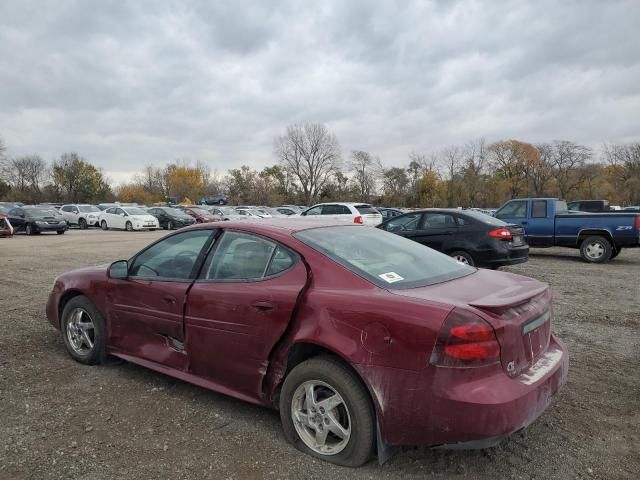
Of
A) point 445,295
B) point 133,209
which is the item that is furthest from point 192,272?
point 133,209

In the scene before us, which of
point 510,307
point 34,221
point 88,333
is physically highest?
point 510,307

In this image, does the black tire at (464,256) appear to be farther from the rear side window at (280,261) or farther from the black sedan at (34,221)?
the black sedan at (34,221)

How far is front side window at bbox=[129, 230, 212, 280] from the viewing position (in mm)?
3854

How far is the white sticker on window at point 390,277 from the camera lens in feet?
9.98

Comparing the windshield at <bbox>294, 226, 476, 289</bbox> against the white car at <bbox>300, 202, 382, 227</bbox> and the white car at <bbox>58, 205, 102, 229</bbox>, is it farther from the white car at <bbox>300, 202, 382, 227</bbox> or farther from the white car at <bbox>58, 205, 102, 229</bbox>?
the white car at <bbox>58, 205, 102, 229</bbox>

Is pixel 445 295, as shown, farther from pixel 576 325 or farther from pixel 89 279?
pixel 576 325

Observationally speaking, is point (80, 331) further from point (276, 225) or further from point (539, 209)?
point (539, 209)

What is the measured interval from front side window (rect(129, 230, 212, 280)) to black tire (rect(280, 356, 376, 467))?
1.31m

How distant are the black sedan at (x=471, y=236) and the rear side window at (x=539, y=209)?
327 centimetres

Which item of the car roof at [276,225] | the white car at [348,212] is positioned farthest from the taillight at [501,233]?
the white car at [348,212]

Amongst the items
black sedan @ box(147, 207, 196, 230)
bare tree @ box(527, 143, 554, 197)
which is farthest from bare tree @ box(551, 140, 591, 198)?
black sedan @ box(147, 207, 196, 230)

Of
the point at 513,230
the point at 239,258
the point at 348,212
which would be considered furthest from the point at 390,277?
the point at 348,212

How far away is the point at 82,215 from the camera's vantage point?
3300 centimetres

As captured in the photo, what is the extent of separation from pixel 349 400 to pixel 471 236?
7903mm
